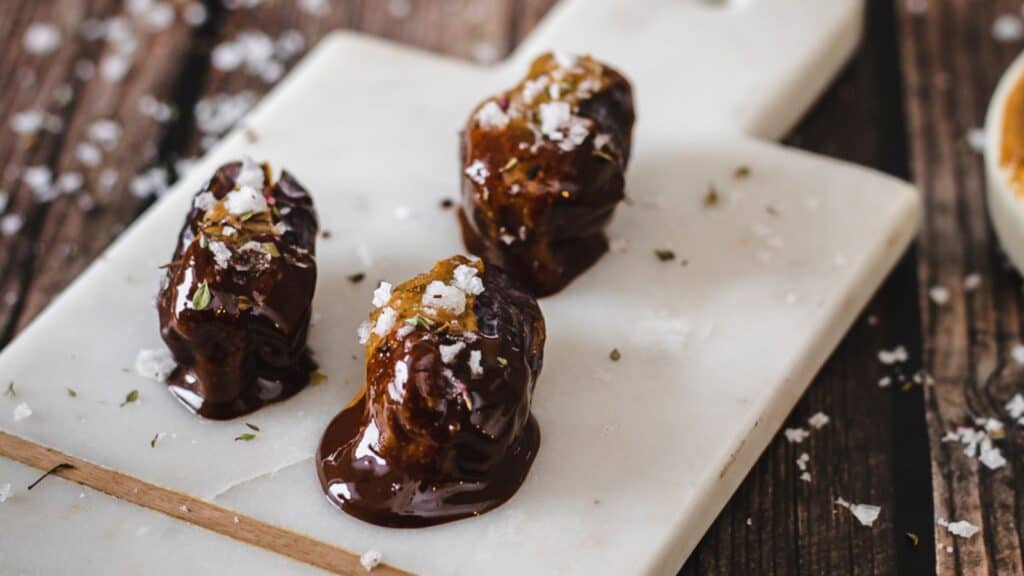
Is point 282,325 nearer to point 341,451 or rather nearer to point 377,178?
point 341,451

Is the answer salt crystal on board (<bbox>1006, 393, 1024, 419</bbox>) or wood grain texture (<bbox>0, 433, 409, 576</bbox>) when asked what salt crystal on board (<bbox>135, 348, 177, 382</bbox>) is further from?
salt crystal on board (<bbox>1006, 393, 1024, 419</bbox>)

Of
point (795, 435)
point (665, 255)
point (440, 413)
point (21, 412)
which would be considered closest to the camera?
point (440, 413)

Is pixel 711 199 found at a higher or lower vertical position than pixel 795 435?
higher

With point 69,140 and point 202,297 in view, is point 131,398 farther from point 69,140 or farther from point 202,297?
point 69,140

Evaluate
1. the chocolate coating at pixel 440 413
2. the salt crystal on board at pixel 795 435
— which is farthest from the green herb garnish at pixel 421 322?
the salt crystal on board at pixel 795 435

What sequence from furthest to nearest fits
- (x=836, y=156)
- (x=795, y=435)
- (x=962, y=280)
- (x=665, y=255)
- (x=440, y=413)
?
(x=836, y=156) → (x=962, y=280) → (x=665, y=255) → (x=795, y=435) → (x=440, y=413)

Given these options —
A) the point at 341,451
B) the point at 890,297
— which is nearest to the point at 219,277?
the point at 341,451

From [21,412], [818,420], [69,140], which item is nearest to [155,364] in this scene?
[21,412]
